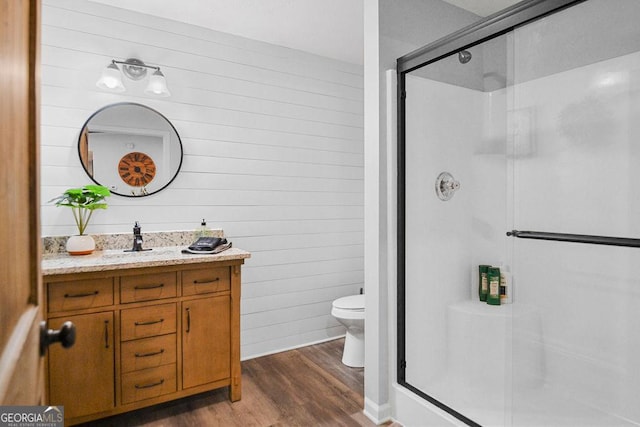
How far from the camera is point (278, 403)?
7.77 feet

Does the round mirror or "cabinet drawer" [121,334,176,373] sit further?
the round mirror

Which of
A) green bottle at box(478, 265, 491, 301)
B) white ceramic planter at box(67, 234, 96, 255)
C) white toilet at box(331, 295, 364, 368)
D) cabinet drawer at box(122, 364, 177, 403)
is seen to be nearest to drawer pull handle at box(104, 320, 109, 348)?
cabinet drawer at box(122, 364, 177, 403)

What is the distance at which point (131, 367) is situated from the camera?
2082 mm

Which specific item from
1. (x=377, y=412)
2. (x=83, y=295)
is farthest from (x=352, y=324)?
(x=83, y=295)

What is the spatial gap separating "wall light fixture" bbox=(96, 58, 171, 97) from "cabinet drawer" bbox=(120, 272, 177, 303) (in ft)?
4.19

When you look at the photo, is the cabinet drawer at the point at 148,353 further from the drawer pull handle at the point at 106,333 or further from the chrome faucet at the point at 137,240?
the chrome faucet at the point at 137,240

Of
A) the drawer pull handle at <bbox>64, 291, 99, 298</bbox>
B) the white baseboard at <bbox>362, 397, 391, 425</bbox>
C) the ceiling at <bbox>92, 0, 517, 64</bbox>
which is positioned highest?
the ceiling at <bbox>92, 0, 517, 64</bbox>

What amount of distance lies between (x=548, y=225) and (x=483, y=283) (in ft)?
3.11

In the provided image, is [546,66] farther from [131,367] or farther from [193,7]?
[131,367]

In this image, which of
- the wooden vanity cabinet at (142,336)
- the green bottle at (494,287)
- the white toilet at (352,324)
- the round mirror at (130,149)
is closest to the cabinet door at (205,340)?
the wooden vanity cabinet at (142,336)

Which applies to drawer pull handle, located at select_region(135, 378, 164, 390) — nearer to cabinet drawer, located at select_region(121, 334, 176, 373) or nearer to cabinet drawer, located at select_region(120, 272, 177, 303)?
cabinet drawer, located at select_region(121, 334, 176, 373)

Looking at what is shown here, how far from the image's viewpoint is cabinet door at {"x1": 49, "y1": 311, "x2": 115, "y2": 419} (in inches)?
75.6

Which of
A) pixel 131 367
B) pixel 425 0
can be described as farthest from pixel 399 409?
pixel 425 0

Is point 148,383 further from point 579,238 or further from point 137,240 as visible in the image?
point 579,238
